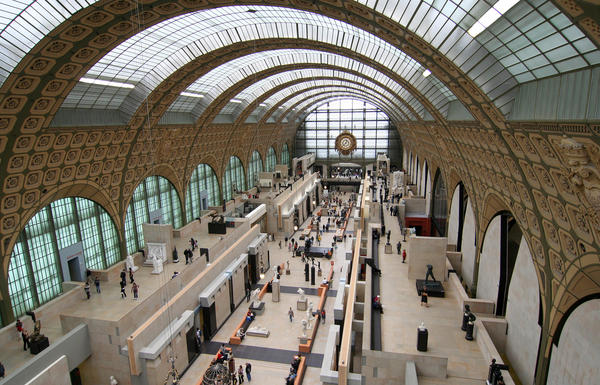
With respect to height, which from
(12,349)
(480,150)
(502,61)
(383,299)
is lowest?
(12,349)

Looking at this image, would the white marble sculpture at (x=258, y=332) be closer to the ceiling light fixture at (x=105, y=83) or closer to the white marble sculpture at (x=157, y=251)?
the white marble sculpture at (x=157, y=251)

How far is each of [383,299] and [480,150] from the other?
8054 millimetres

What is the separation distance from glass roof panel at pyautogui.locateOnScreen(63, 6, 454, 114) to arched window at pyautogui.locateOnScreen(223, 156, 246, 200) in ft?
69.7

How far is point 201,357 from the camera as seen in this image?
2050cm

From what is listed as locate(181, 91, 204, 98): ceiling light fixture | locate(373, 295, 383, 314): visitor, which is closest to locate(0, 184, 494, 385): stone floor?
locate(373, 295, 383, 314): visitor

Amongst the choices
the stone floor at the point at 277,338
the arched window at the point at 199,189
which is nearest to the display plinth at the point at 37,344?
the stone floor at the point at 277,338

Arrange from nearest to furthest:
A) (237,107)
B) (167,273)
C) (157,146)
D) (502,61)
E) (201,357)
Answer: (502,61), (201,357), (167,273), (157,146), (237,107)

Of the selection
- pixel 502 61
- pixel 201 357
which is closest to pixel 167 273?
pixel 201 357

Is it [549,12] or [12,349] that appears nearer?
[549,12]

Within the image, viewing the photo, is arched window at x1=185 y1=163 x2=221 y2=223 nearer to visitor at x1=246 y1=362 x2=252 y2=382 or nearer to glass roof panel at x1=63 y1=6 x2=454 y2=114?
glass roof panel at x1=63 y1=6 x2=454 y2=114

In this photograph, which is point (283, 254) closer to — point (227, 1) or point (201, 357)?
point (201, 357)

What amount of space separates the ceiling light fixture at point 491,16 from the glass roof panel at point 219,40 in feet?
27.2

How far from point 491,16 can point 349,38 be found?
47.2 ft

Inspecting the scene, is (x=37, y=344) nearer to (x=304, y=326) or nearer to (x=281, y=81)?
(x=304, y=326)
